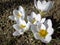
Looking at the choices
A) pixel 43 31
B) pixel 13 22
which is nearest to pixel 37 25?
pixel 43 31

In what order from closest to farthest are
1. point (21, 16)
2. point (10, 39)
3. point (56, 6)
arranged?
point (21, 16) → point (10, 39) → point (56, 6)

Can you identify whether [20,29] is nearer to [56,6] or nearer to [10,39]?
[10,39]

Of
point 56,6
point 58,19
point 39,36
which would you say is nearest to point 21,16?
point 39,36

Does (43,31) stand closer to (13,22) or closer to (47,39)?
(47,39)

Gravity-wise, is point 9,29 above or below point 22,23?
below

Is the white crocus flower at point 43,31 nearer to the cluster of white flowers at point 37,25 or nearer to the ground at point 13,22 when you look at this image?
the cluster of white flowers at point 37,25

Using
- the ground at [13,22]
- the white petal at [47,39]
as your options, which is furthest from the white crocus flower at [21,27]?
the ground at [13,22]
